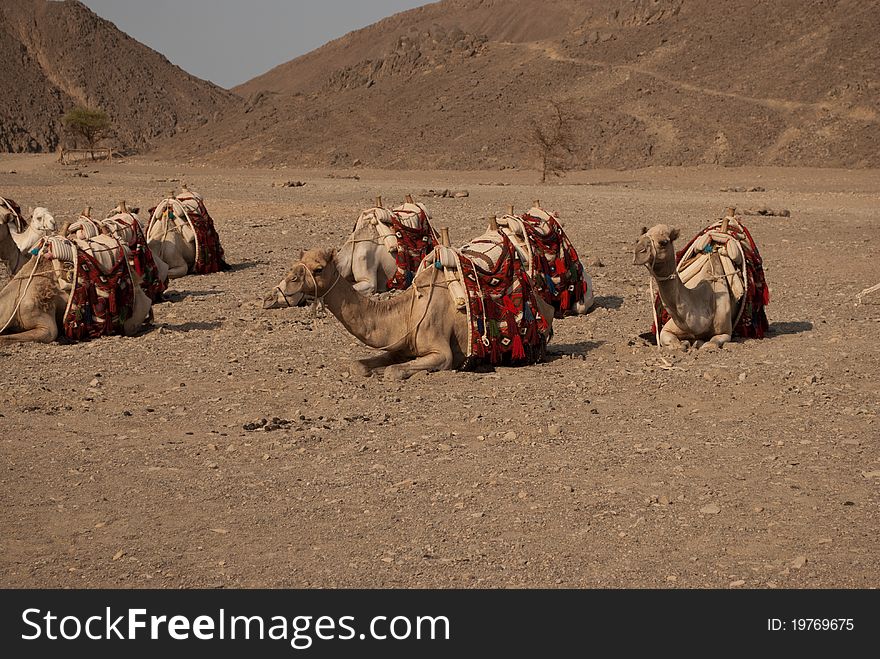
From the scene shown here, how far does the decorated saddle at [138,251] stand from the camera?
13594 millimetres

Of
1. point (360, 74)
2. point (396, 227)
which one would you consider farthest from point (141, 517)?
point (360, 74)

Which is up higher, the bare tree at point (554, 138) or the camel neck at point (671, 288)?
the bare tree at point (554, 138)

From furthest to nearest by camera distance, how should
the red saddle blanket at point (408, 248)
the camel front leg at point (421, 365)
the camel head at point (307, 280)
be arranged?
the red saddle blanket at point (408, 248), the camel front leg at point (421, 365), the camel head at point (307, 280)

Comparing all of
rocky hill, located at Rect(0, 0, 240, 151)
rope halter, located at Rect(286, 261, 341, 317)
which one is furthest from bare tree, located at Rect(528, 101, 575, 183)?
rocky hill, located at Rect(0, 0, 240, 151)

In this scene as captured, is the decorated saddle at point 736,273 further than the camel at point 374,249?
No

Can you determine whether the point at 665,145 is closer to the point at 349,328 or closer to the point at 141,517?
the point at 349,328

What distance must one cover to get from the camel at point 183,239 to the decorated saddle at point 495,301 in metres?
6.40

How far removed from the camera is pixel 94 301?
38.6 ft

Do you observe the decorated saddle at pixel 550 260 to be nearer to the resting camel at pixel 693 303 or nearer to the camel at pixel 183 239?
the resting camel at pixel 693 303

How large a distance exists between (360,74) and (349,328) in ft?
204

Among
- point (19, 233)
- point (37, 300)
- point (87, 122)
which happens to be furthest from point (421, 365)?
point (87, 122)

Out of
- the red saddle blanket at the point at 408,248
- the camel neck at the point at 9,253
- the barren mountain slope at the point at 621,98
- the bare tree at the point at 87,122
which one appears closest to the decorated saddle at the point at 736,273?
the red saddle blanket at the point at 408,248

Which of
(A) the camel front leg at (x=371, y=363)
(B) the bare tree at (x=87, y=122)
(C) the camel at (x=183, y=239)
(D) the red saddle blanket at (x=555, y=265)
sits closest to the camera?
(A) the camel front leg at (x=371, y=363)

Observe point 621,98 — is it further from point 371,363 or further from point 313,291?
point 313,291
